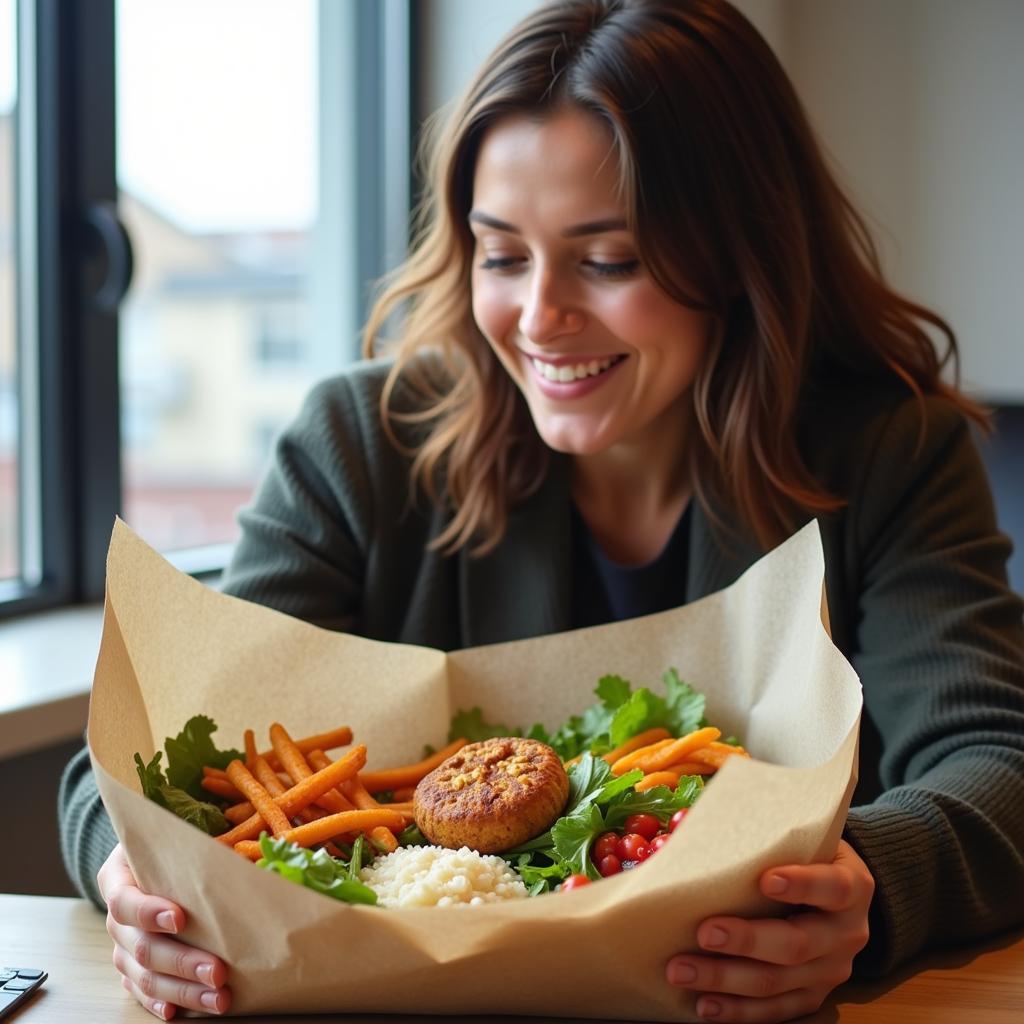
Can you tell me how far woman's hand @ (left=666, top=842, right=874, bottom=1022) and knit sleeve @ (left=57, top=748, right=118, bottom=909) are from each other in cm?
59

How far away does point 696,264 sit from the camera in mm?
1586

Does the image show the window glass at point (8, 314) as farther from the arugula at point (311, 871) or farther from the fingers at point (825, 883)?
the fingers at point (825, 883)

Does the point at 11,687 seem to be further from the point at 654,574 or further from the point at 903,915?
the point at 903,915

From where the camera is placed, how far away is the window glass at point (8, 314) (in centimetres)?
220

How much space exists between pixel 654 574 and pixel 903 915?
76 centimetres

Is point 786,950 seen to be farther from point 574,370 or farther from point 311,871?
point 574,370

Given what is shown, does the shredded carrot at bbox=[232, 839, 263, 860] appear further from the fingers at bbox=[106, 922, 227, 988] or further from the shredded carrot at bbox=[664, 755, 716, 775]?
the shredded carrot at bbox=[664, 755, 716, 775]

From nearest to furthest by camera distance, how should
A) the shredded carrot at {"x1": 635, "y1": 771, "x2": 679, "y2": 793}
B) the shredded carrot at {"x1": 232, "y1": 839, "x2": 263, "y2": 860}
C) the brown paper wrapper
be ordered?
the brown paper wrapper → the shredded carrot at {"x1": 232, "y1": 839, "x2": 263, "y2": 860} → the shredded carrot at {"x1": 635, "y1": 771, "x2": 679, "y2": 793}

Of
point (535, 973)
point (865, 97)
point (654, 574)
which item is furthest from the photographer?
point (865, 97)

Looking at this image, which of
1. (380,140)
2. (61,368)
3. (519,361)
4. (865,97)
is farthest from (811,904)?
(865,97)

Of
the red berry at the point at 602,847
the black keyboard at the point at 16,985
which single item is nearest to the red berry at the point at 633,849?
the red berry at the point at 602,847

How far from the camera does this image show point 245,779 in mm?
1109

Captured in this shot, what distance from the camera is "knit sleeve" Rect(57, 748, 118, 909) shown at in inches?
50.7

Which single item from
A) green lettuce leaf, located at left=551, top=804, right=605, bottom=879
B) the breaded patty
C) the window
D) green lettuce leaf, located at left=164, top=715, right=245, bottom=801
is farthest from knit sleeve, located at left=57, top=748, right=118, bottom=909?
the window
